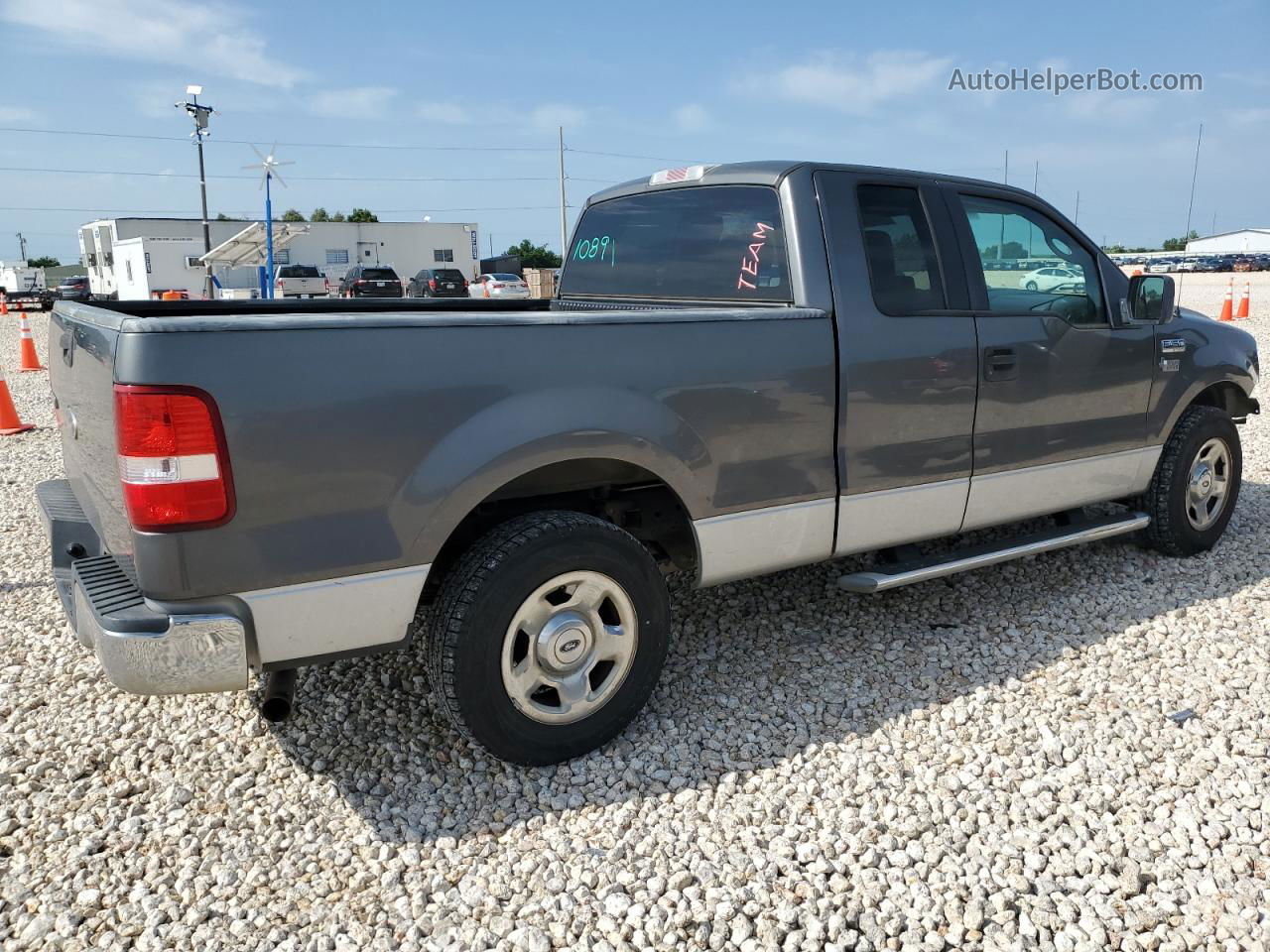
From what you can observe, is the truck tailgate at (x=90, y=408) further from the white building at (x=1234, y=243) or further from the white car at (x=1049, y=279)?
the white building at (x=1234, y=243)

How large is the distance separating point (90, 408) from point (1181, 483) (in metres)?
→ 4.79

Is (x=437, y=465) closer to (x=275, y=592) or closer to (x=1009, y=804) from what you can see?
(x=275, y=592)

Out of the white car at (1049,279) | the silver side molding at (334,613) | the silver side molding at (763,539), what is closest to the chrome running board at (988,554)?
the silver side molding at (763,539)

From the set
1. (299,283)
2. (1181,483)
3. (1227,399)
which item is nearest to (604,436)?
(1181,483)

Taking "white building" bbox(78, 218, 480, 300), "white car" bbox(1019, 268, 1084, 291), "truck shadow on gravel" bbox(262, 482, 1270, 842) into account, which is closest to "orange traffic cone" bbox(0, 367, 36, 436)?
"truck shadow on gravel" bbox(262, 482, 1270, 842)

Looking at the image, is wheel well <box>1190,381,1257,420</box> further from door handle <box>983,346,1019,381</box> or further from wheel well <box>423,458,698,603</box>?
wheel well <box>423,458,698,603</box>

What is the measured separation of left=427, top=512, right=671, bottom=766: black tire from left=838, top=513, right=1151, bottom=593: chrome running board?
3.21ft

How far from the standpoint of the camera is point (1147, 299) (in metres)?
4.45

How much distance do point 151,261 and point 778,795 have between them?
4958 cm

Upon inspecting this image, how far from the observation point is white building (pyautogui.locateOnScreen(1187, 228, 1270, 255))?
3745 inches

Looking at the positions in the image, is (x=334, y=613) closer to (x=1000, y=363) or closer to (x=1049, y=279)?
(x=1000, y=363)

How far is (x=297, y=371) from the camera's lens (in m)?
2.51

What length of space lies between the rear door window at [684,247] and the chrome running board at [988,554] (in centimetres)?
115

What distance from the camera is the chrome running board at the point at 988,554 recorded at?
Answer: 3.75 meters
